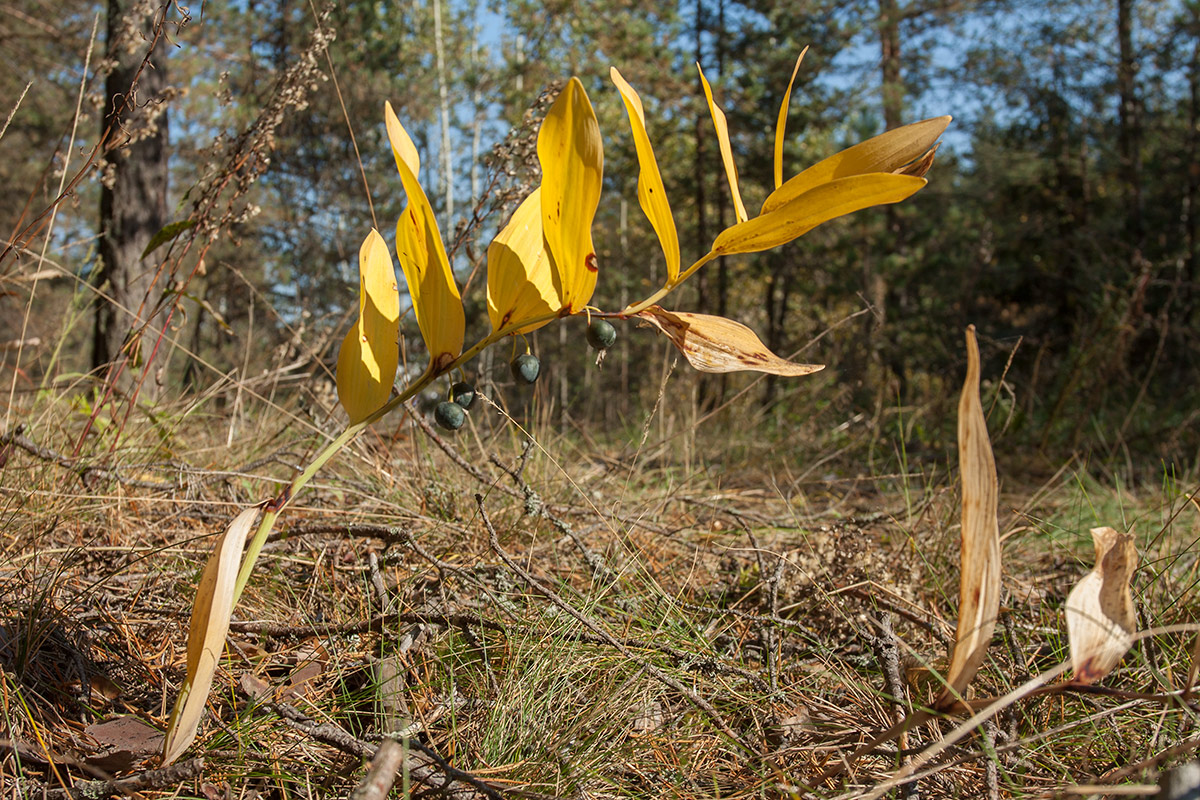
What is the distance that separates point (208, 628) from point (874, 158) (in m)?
0.65

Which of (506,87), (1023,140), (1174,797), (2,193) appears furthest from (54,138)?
(1023,140)

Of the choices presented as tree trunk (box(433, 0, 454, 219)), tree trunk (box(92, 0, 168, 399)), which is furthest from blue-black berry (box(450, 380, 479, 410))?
tree trunk (box(433, 0, 454, 219))

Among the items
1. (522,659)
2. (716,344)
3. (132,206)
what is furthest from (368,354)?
(132,206)

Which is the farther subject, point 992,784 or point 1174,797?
point 992,784

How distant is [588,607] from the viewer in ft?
3.16

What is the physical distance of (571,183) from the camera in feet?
1.89

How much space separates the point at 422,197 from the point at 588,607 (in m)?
0.60

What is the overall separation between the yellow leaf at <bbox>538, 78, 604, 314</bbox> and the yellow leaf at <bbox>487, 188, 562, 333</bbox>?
0.07ft

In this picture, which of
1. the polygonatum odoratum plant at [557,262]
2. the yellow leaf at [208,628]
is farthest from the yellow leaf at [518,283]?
the yellow leaf at [208,628]

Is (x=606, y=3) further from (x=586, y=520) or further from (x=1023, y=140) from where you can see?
(x=586, y=520)

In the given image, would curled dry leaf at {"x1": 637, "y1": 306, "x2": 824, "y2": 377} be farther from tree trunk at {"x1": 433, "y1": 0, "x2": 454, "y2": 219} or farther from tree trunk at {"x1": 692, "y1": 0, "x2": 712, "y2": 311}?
tree trunk at {"x1": 433, "y1": 0, "x2": 454, "y2": 219}

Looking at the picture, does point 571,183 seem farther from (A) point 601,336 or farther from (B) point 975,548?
(B) point 975,548

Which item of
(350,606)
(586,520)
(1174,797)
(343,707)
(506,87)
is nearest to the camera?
(1174,797)

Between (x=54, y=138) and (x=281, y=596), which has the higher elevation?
(x=54, y=138)
